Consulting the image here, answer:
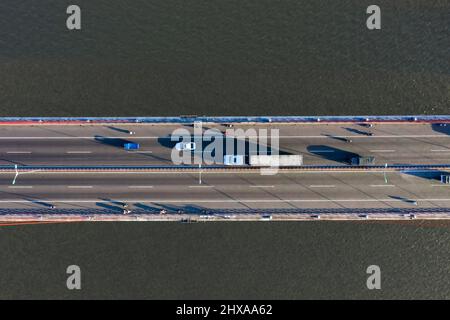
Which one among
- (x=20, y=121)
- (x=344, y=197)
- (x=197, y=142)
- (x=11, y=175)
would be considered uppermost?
(x=20, y=121)

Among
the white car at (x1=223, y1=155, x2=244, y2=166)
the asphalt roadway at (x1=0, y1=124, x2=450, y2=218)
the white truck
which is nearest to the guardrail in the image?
the asphalt roadway at (x1=0, y1=124, x2=450, y2=218)

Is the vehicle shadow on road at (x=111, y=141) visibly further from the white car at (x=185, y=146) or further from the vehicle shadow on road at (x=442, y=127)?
the vehicle shadow on road at (x=442, y=127)

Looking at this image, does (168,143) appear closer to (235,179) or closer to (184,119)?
(184,119)

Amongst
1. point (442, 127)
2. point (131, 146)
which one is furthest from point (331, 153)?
point (131, 146)

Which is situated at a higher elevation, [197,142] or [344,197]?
[197,142]

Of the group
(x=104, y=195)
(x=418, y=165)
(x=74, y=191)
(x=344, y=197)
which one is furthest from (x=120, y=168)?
(x=418, y=165)
